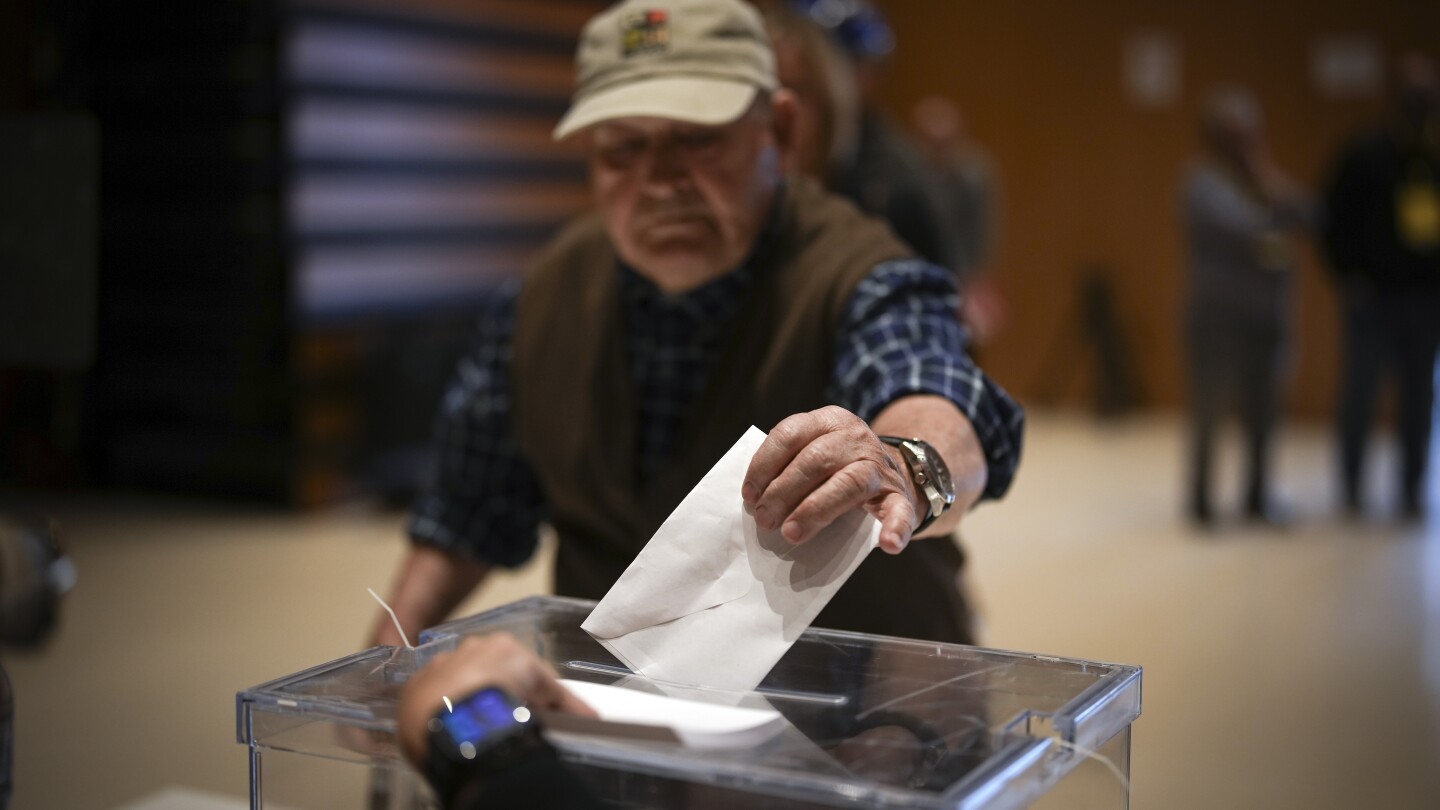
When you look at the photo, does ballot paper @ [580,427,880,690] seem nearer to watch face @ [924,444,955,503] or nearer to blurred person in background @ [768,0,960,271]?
watch face @ [924,444,955,503]

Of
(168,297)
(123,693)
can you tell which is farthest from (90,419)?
(123,693)

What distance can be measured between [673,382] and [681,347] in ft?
0.13

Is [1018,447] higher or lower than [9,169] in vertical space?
lower

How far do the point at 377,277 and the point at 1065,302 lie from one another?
461 cm

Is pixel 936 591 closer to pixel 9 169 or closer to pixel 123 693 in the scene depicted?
pixel 9 169

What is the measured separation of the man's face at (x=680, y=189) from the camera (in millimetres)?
1414

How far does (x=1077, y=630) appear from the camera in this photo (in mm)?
3596

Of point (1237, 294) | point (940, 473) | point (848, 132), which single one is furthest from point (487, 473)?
point (1237, 294)

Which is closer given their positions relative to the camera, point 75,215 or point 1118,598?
point 75,215

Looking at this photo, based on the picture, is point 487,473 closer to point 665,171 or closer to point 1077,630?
point 665,171

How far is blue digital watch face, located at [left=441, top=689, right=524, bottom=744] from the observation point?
717 millimetres

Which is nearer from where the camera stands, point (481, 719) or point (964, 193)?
point (481, 719)

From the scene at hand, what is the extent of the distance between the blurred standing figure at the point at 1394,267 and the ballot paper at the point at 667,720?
4.99 metres

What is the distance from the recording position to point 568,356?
1.58 m
